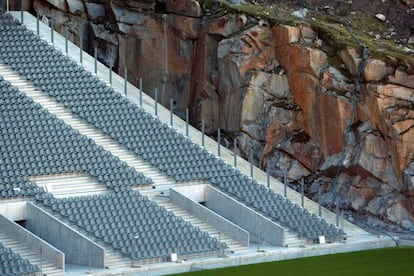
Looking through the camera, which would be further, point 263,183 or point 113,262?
point 263,183

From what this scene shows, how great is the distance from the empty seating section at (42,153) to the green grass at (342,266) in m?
6.75

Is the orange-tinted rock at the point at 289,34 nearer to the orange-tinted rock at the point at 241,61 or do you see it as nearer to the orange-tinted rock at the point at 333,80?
the orange-tinted rock at the point at 241,61

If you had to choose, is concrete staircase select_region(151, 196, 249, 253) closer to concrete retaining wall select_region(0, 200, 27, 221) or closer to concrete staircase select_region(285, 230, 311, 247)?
concrete staircase select_region(285, 230, 311, 247)

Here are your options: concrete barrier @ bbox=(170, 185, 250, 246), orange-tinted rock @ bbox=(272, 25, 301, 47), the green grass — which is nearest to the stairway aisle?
concrete barrier @ bbox=(170, 185, 250, 246)

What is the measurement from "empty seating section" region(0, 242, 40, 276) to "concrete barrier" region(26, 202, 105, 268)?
2349mm

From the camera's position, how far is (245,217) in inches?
2468

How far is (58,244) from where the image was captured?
193 feet

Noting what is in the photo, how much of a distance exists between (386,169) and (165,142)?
842cm

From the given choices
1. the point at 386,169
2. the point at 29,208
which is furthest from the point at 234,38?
the point at 29,208

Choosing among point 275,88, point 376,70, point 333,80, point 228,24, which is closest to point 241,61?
point 275,88

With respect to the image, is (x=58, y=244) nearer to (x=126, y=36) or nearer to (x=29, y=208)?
(x=29, y=208)

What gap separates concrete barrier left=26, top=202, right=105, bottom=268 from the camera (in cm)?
5769

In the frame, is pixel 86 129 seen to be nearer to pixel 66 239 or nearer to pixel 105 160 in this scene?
pixel 105 160

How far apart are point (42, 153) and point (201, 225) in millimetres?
6411
